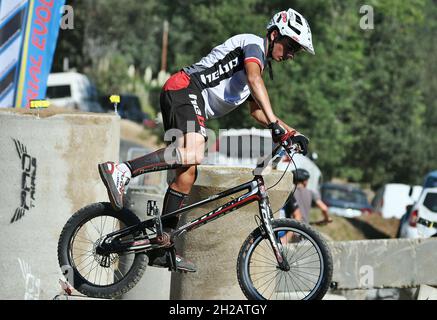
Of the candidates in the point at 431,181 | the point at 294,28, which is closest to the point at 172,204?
the point at 294,28

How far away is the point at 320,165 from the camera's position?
4331cm

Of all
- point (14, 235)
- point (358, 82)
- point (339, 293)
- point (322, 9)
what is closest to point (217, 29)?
point (322, 9)

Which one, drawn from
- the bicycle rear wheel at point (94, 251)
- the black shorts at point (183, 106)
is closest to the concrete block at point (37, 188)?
the bicycle rear wheel at point (94, 251)

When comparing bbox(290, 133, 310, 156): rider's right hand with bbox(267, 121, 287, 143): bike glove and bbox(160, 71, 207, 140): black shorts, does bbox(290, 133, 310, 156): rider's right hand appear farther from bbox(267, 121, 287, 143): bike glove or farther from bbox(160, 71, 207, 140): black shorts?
bbox(160, 71, 207, 140): black shorts

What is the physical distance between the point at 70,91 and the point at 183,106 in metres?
38.3

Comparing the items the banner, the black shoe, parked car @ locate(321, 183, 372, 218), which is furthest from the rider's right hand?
parked car @ locate(321, 183, 372, 218)

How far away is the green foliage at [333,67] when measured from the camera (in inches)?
1491

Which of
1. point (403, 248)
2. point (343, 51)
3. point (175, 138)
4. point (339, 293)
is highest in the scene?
point (343, 51)

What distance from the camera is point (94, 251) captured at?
24.6 feet

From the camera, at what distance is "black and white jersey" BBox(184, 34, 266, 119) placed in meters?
7.32

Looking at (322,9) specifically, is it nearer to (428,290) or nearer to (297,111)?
(297,111)

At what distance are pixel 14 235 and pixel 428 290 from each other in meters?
5.49

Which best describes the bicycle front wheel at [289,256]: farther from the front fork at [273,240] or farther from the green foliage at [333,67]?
the green foliage at [333,67]
